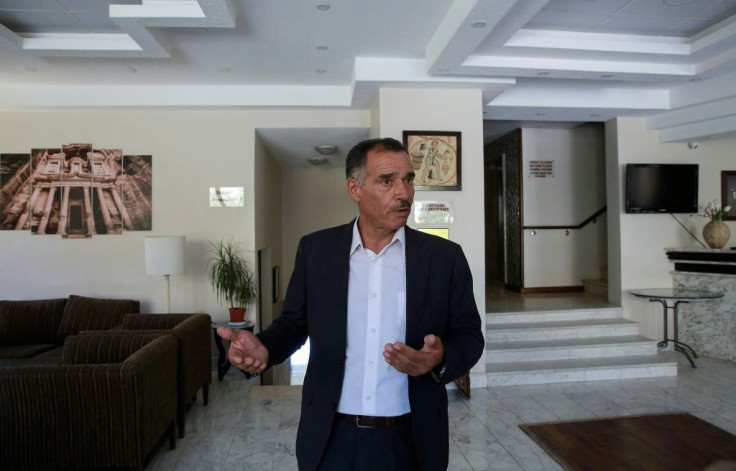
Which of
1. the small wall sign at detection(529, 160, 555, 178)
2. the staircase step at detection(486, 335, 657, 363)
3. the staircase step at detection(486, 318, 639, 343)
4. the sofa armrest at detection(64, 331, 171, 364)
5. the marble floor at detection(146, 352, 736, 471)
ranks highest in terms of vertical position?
the small wall sign at detection(529, 160, 555, 178)

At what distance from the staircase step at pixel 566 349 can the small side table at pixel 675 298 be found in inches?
17.0

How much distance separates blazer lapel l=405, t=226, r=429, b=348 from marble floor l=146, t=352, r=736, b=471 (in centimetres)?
230

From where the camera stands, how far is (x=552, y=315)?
5.82 m

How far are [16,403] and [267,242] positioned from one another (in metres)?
4.14

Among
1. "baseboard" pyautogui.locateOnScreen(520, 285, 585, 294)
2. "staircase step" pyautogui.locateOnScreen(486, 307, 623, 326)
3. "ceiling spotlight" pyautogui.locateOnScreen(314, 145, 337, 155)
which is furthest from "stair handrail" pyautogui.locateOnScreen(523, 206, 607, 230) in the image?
"ceiling spotlight" pyautogui.locateOnScreen(314, 145, 337, 155)

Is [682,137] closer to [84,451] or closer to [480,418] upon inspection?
[480,418]

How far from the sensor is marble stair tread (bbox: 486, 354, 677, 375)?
5004 mm

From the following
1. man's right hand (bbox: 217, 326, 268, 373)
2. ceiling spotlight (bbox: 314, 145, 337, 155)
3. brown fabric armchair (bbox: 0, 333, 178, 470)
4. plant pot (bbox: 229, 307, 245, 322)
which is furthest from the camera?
ceiling spotlight (bbox: 314, 145, 337, 155)

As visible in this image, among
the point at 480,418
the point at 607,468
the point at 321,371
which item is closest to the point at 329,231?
the point at 321,371

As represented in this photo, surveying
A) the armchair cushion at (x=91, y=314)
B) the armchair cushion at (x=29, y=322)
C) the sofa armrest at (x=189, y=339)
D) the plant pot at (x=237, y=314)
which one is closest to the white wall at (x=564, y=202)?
the plant pot at (x=237, y=314)

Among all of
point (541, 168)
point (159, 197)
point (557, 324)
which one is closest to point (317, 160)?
point (159, 197)

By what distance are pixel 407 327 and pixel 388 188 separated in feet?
1.32

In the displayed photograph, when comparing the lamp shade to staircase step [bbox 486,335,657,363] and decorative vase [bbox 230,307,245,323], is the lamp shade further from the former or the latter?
staircase step [bbox 486,335,657,363]

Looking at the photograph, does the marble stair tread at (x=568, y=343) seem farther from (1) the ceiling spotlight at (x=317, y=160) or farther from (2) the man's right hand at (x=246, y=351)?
(2) the man's right hand at (x=246, y=351)
